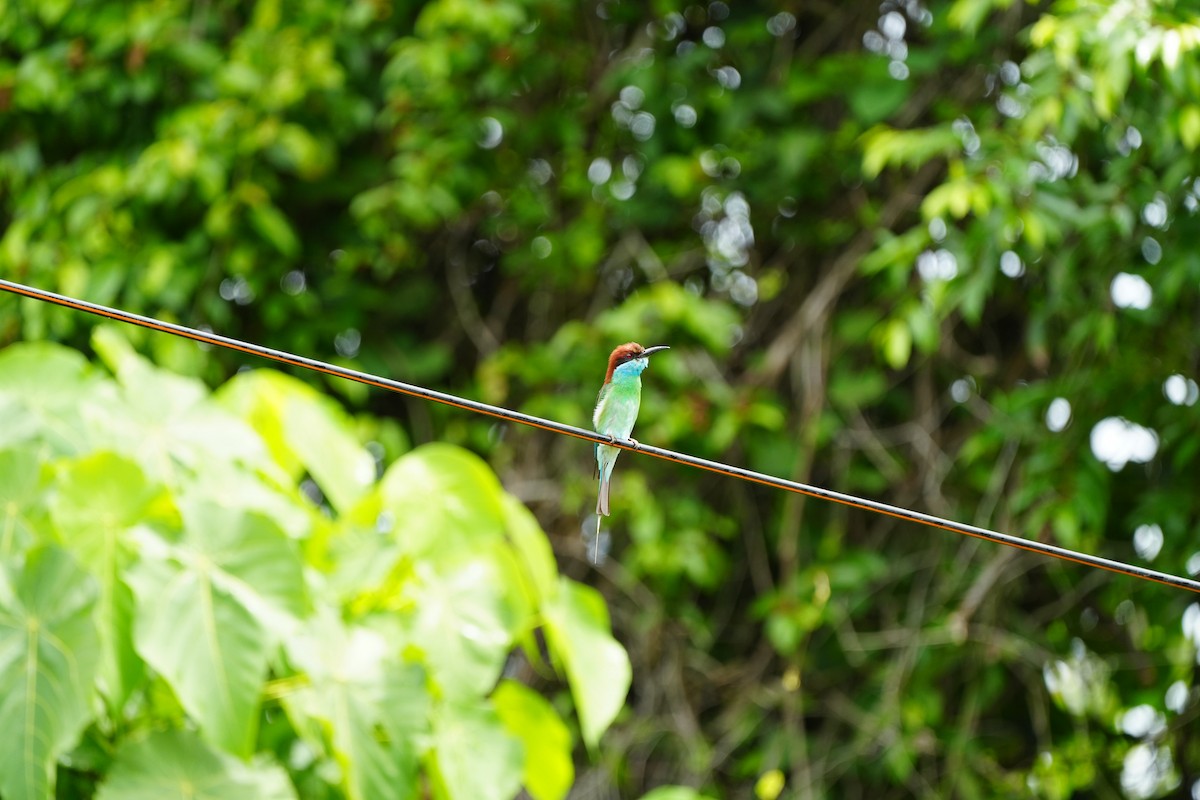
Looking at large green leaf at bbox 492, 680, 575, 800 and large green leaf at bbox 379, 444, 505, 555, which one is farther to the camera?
large green leaf at bbox 379, 444, 505, 555

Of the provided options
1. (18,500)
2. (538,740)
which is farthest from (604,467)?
(18,500)

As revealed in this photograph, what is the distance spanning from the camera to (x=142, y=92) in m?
4.22

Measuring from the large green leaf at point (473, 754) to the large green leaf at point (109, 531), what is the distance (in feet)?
1.86

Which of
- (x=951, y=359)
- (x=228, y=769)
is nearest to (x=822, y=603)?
(x=951, y=359)

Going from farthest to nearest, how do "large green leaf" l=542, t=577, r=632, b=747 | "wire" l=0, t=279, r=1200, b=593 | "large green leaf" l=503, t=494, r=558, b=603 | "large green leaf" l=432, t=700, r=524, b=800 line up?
"large green leaf" l=503, t=494, r=558, b=603 → "large green leaf" l=542, t=577, r=632, b=747 → "large green leaf" l=432, t=700, r=524, b=800 → "wire" l=0, t=279, r=1200, b=593

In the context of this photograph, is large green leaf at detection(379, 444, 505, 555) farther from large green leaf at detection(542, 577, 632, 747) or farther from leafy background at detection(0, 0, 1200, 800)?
large green leaf at detection(542, 577, 632, 747)

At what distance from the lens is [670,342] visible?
3914 millimetres

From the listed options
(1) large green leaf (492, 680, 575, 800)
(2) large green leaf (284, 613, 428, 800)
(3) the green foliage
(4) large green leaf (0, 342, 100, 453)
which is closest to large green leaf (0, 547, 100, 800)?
(3) the green foliage

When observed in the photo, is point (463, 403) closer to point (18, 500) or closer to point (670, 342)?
point (18, 500)

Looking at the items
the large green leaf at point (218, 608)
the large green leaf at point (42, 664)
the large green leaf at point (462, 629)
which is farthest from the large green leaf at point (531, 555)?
the large green leaf at point (42, 664)

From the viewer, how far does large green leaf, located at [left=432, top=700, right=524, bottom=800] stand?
2.57 meters

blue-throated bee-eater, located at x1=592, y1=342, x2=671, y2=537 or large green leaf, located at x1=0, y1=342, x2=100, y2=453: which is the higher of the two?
blue-throated bee-eater, located at x1=592, y1=342, x2=671, y2=537

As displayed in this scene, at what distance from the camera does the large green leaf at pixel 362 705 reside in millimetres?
2428

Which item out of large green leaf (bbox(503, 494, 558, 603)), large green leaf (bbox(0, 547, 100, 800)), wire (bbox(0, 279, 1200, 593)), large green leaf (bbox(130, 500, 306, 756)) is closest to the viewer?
wire (bbox(0, 279, 1200, 593))
